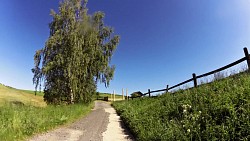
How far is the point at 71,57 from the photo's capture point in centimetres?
2605

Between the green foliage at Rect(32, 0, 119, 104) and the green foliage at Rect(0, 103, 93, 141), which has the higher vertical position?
the green foliage at Rect(32, 0, 119, 104)

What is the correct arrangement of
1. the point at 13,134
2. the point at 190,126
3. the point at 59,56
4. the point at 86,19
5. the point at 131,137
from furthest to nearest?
the point at 86,19
the point at 59,56
the point at 131,137
the point at 13,134
the point at 190,126

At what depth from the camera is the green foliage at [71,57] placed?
26078 millimetres

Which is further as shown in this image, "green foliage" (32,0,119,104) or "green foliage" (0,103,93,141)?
"green foliage" (32,0,119,104)

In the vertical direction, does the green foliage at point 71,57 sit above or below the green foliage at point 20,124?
above

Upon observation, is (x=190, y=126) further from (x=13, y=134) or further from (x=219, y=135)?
(x=13, y=134)

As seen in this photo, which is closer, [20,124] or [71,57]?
[20,124]

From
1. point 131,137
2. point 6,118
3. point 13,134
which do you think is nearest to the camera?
point 13,134

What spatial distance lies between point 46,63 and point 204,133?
23.0 meters

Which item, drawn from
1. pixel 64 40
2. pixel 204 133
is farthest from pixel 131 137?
Result: pixel 64 40

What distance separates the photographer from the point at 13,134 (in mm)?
9109

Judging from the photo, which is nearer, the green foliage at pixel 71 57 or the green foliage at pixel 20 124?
the green foliage at pixel 20 124

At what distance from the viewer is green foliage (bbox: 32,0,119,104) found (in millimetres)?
26078

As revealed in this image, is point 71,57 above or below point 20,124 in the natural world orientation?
above
